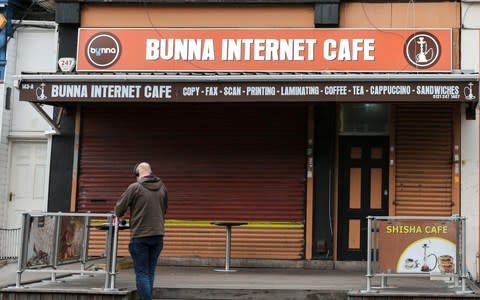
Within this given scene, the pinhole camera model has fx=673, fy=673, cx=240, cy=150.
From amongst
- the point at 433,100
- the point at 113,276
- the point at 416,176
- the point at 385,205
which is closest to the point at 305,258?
the point at 385,205

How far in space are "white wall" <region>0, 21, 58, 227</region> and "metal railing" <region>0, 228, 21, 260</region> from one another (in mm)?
211

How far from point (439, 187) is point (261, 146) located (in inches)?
132

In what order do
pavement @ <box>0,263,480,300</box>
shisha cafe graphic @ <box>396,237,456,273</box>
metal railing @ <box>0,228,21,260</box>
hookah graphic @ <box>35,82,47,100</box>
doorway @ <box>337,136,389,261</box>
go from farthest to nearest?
metal railing @ <box>0,228,21,260</box> < doorway @ <box>337,136,389,261</box> < hookah graphic @ <box>35,82,47,100</box> < pavement @ <box>0,263,480,300</box> < shisha cafe graphic @ <box>396,237,456,273</box>

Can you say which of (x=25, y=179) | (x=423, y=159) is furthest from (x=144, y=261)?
(x=25, y=179)

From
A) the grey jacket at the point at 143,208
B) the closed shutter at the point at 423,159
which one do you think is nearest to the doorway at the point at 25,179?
the grey jacket at the point at 143,208

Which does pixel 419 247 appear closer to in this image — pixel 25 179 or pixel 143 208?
pixel 143 208

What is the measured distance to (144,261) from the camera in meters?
8.24

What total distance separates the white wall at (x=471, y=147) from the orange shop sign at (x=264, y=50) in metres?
0.52

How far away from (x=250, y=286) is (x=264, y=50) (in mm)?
4765

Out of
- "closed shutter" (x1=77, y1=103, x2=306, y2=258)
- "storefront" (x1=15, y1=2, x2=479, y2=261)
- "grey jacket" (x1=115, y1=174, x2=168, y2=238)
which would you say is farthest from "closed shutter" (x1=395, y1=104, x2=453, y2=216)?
"grey jacket" (x1=115, y1=174, x2=168, y2=238)

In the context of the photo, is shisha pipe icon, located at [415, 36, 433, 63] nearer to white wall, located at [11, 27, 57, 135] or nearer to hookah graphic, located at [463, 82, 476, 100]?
hookah graphic, located at [463, 82, 476, 100]

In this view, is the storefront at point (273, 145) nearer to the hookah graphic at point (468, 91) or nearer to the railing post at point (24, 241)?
the hookah graphic at point (468, 91)

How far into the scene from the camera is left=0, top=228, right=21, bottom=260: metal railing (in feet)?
44.2

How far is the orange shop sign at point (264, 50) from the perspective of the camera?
12133 mm
